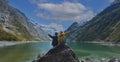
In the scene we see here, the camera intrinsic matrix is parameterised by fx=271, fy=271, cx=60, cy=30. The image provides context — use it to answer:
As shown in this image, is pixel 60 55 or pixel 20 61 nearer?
pixel 60 55

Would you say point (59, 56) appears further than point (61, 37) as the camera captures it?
No

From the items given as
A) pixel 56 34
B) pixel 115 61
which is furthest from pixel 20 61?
pixel 56 34

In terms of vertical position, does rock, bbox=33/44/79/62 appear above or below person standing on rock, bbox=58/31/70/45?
below

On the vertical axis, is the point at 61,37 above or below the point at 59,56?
above

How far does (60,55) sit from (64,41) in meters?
1.24

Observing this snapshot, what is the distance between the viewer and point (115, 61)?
143ft

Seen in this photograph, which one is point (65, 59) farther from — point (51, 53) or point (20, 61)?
point (20, 61)

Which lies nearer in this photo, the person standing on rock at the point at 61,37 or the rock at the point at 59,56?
the rock at the point at 59,56

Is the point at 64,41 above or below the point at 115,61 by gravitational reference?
above

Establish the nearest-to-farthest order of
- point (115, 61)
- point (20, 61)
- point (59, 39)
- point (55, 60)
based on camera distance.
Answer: point (55, 60), point (59, 39), point (115, 61), point (20, 61)

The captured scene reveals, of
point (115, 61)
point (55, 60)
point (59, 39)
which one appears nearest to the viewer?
point (55, 60)

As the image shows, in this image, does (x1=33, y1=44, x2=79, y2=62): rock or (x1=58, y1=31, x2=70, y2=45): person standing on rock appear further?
(x1=58, y1=31, x2=70, y2=45): person standing on rock

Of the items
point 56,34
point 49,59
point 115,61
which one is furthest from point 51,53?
point 115,61

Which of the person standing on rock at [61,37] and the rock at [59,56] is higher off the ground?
the person standing on rock at [61,37]
